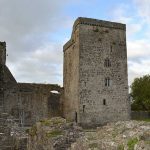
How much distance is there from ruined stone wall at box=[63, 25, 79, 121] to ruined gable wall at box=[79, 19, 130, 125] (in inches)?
33.7

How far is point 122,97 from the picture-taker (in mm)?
38188

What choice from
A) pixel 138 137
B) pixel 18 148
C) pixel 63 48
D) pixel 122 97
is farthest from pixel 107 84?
pixel 138 137

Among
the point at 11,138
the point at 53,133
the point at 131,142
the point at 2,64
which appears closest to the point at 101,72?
the point at 2,64

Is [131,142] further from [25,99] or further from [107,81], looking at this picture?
[25,99]

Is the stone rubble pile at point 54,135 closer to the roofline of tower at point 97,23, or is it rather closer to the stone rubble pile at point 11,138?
the stone rubble pile at point 11,138

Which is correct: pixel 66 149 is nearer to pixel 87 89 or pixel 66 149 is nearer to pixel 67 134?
pixel 67 134

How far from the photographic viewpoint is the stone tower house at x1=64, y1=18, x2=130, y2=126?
36.2 m

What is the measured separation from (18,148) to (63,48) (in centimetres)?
2877

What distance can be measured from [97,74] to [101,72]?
1.86 ft

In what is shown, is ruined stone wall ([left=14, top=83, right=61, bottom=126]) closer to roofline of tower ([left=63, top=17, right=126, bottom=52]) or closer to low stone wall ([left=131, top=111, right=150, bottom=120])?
roofline of tower ([left=63, top=17, right=126, bottom=52])

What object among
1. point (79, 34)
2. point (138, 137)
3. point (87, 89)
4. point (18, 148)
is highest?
point (79, 34)

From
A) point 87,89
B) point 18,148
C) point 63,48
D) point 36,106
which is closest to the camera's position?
point 18,148

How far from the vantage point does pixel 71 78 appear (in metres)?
39.0

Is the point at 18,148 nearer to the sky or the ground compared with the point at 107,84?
nearer to the ground
